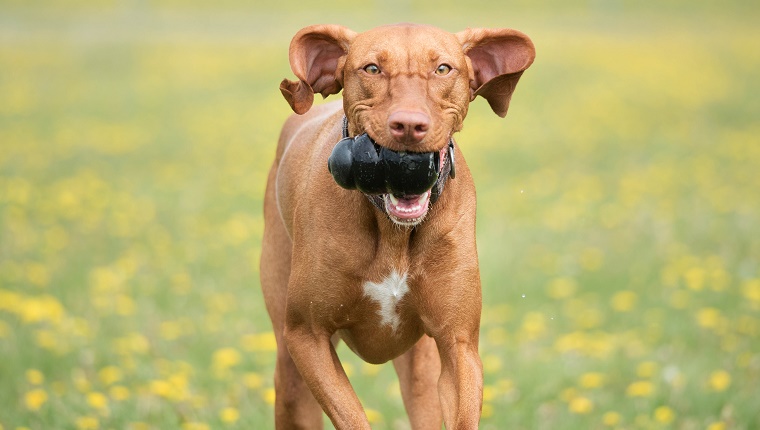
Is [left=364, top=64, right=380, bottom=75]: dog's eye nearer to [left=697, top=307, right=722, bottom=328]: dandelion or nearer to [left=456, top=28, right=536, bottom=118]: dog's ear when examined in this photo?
[left=456, top=28, right=536, bottom=118]: dog's ear

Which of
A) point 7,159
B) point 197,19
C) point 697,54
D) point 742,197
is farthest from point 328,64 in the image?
point 197,19

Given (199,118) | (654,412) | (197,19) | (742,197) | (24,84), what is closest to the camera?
(654,412)

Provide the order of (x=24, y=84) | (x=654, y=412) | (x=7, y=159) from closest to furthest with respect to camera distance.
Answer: (x=654, y=412) → (x=7, y=159) → (x=24, y=84)

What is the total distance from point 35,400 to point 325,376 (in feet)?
6.33

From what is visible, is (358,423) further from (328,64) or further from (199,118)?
(199,118)

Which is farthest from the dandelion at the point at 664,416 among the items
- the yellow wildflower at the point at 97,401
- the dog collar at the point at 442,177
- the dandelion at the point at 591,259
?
the dandelion at the point at 591,259

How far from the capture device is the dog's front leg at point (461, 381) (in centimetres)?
369

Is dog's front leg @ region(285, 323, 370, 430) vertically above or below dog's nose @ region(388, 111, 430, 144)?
below

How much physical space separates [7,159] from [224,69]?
7813 millimetres

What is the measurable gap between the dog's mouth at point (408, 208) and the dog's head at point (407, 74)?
2 centimetres

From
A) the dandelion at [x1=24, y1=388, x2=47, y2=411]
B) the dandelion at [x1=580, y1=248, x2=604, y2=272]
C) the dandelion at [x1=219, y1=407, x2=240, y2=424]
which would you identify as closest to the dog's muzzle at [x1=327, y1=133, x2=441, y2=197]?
the dandelion at [x1=219, y1=407, x2=240, y2=424]

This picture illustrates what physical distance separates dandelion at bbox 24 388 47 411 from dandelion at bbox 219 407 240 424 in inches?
32.2

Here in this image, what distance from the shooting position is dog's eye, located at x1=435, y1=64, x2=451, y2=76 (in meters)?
3.58

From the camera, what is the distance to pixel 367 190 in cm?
360
